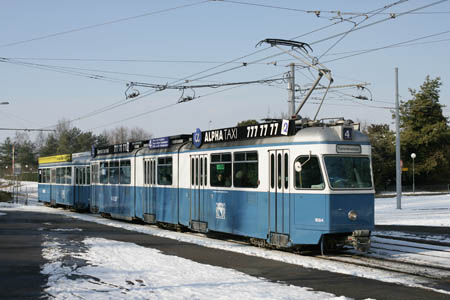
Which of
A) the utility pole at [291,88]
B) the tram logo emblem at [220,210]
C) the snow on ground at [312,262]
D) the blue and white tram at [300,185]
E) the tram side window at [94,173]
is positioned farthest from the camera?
the tram side window at [94,173]

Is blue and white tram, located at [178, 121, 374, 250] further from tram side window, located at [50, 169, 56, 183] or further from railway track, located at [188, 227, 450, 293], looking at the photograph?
tram side window, located at [50, 169, 56, 183]

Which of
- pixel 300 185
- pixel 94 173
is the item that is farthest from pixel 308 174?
pixel 94 173

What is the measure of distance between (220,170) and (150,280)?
6.96 m

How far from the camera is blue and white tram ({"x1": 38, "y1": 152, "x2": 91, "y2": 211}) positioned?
3219 cm

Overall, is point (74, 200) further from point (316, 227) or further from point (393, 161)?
point (393, 161)

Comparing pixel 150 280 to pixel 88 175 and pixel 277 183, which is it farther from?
pixel 88 175

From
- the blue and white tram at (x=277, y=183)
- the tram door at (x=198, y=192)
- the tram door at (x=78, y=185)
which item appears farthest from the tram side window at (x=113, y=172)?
the tram door at (x=198, y=192)

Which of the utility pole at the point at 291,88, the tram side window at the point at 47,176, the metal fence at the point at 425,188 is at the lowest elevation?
the metal fence at the point at 425,188

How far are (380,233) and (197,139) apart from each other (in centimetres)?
695

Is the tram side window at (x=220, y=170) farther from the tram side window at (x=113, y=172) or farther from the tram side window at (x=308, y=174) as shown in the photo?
the tram side window at (x=113, y=172)

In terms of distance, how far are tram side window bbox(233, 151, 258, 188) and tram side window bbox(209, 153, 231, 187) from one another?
0.37 m

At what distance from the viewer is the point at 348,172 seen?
13.4 meters

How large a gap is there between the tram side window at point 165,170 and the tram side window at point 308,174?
7661 millimetres

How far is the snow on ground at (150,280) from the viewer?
8867mm
